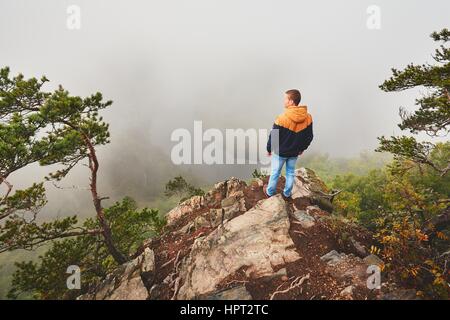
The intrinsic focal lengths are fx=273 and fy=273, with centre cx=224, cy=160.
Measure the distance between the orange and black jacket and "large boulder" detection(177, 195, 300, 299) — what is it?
1.90m

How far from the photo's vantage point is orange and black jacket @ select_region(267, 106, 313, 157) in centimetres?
695

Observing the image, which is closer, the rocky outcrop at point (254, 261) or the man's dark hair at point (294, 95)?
the rocky outcrop at point (254, 261)

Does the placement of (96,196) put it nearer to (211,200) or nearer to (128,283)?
(128,283)


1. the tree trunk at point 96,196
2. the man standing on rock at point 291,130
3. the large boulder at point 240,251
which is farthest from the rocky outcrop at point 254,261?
the tree trunk at point 96,196

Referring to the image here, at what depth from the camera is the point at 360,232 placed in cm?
783

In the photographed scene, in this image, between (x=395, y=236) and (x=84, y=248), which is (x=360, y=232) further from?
(x=84, y=248)

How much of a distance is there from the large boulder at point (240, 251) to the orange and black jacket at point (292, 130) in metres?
1.90

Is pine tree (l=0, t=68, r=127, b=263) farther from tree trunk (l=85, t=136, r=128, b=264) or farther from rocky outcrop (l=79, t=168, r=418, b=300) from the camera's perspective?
rocky outcrop (l=79, t=168, r=418, b=300)

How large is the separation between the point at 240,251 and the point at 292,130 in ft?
11.0

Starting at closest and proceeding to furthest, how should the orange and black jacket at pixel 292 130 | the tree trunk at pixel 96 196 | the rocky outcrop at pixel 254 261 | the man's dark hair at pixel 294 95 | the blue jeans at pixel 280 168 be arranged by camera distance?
1. the rocky outcrop at pixel 254 261
2. the orange and black jacket at pixel 292 130
3. the man's dark hair at pixel 294 95
4. the blue jeans at pixel 280 168
5. the tree trunk at pixel 96 196

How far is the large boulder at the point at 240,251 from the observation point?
21.0 ft

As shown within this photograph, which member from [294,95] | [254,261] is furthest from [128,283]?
[294,95]

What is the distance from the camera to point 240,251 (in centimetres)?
690

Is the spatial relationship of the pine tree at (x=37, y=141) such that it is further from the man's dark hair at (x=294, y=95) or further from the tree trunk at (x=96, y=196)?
the man's dark hair at (x=294, y=95)
